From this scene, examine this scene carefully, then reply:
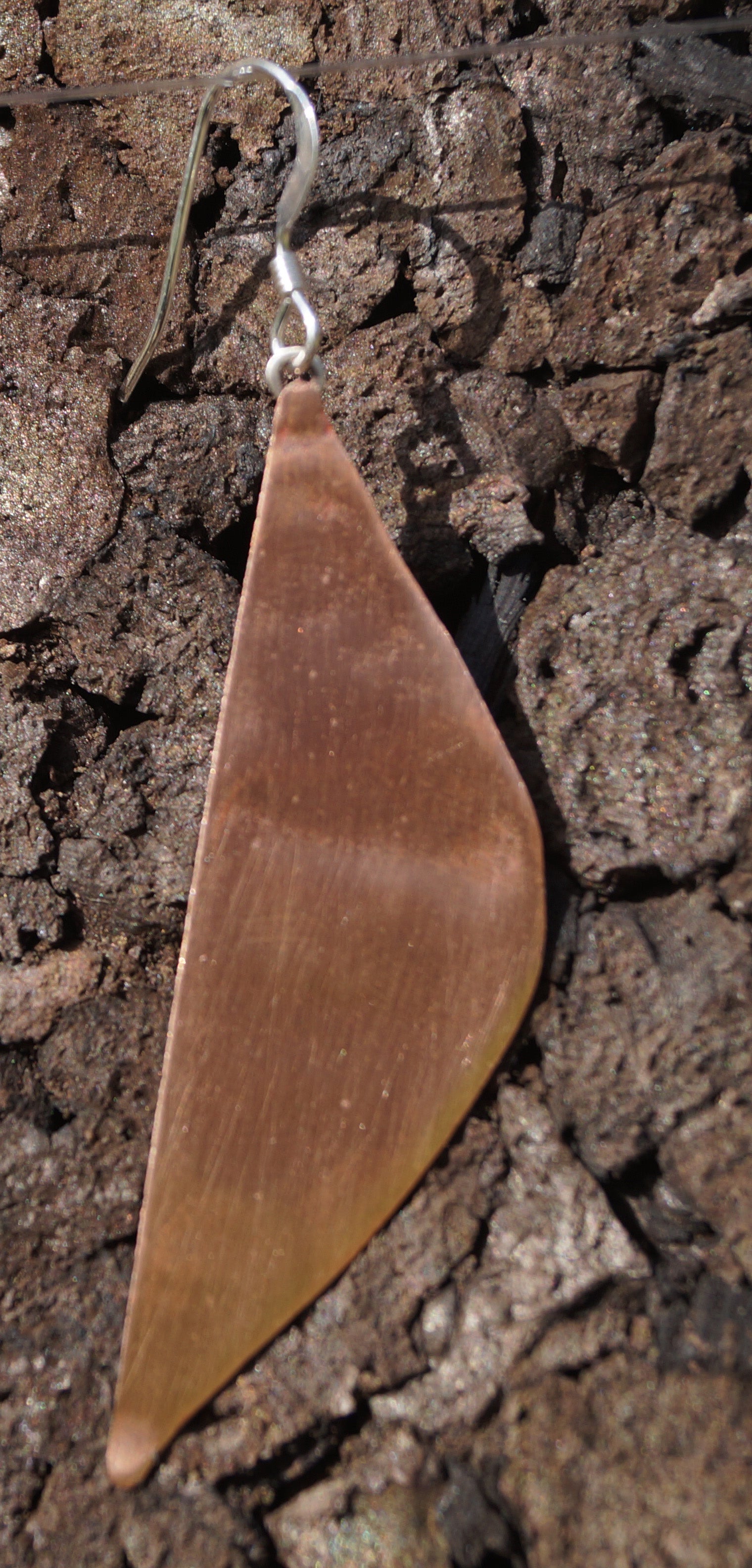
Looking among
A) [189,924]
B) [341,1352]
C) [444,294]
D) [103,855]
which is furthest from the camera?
[444,294]

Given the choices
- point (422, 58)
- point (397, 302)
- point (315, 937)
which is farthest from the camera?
point (397, 302)

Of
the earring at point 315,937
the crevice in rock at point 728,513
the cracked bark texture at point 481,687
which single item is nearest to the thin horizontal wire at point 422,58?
the cracked bark texture at point 481,687

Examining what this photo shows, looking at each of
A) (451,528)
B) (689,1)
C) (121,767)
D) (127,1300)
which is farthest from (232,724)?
(689,1)

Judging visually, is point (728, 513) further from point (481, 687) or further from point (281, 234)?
point (281, 234)

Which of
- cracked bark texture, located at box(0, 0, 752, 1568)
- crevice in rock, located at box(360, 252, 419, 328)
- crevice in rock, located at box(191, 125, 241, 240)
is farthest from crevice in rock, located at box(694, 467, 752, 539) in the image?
crevice in rock, located at box(191, 125, 241, 240)

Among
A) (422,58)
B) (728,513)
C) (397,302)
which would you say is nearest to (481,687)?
(728,513)

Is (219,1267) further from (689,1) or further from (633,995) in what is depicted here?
(689,1)
